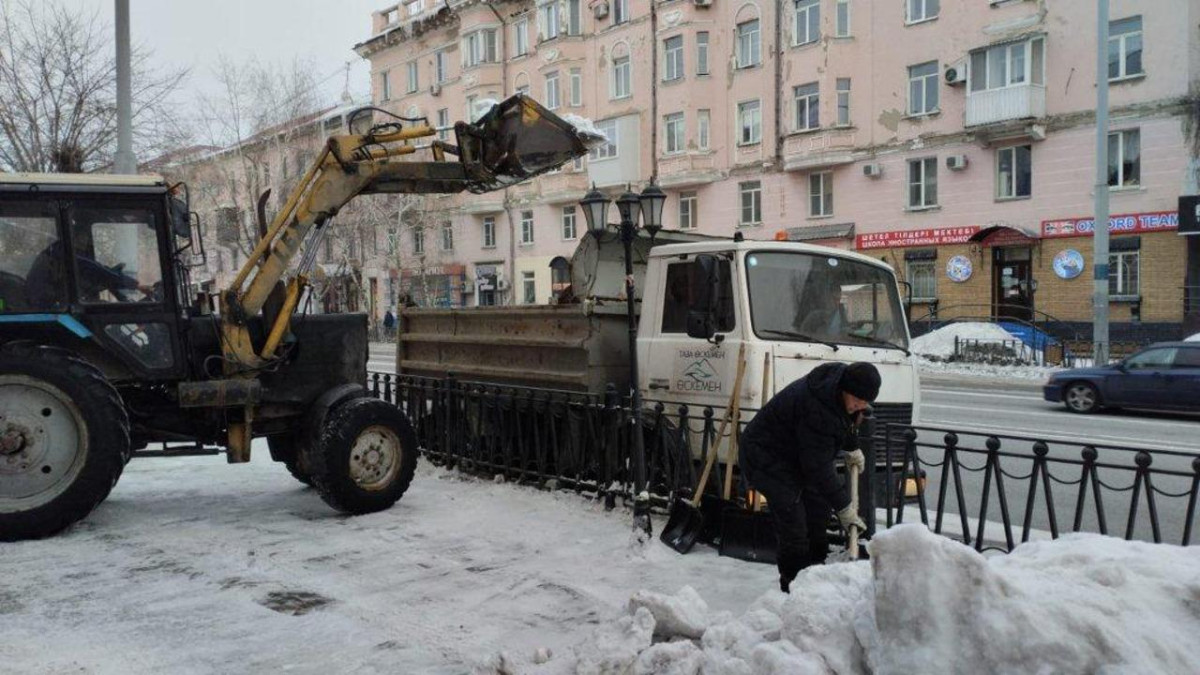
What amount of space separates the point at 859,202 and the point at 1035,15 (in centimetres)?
776

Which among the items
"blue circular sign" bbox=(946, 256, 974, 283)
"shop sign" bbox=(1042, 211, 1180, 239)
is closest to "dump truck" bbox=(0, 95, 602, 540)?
"shop sign" bbox=(1042, 211, 1180, 239)

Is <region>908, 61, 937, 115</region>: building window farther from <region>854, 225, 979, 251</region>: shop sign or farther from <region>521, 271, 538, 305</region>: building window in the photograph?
<region>521, 271, 538, 305</region>: building window

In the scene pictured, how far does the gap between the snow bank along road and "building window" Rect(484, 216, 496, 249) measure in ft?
130

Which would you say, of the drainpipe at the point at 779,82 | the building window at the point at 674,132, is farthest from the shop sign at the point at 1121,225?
the building window at the point at 674,132

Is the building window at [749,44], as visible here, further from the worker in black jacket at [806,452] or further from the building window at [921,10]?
the worker in black jacket at [806,452]

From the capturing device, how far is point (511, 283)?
4641 centimetres

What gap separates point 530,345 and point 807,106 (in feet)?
88.1

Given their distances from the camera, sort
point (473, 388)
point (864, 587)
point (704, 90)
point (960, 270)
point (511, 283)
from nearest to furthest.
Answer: point (864, 587) → point (473, 388) → point (960, 270) → point (704, 90) → point (511, 283)

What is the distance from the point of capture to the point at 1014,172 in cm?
2806

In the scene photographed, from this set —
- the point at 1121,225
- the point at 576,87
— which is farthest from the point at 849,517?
the point at 576,87

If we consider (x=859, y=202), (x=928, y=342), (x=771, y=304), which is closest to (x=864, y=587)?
(x=771, y=304)

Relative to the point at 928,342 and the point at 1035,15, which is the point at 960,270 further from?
the point at 1035,15

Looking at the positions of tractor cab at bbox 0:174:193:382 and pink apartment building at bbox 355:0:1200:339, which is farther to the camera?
pink apartment building at bbox 355:0:1200:339

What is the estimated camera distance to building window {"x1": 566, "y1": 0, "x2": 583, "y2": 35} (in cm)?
4225
